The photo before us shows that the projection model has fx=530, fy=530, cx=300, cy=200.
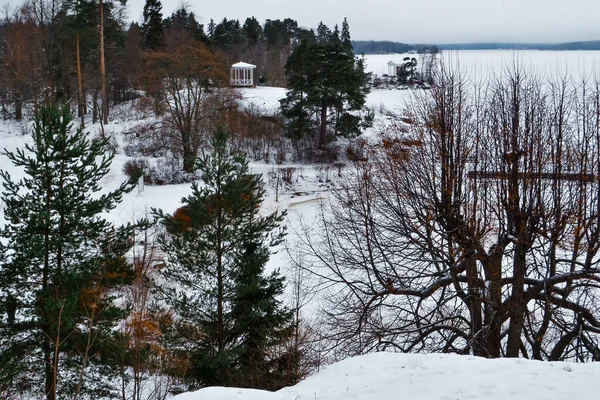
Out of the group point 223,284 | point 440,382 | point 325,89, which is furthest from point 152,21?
point 440,382

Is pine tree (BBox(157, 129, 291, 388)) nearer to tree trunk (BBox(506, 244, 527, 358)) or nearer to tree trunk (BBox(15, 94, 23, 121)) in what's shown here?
tree trunk (BBox(506, 244, 527, 358))

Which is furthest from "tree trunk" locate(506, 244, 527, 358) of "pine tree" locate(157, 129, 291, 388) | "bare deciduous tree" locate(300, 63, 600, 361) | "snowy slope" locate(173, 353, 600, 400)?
"pine tree" locate(157, 129, 291, 388)

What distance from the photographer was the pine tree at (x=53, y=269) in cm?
1041

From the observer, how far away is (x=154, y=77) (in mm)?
29344

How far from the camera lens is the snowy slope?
5867mm

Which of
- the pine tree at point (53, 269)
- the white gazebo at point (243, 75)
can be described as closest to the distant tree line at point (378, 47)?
the white gazebo at point (243, 75)

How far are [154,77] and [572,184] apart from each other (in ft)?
79.7

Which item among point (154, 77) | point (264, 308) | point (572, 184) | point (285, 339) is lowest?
point (285, 339)

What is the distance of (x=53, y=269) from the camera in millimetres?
10906

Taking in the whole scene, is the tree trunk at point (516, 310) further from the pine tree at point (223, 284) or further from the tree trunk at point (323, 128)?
the tree trunk at point (323, 128)

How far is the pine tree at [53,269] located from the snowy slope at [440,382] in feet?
16.8

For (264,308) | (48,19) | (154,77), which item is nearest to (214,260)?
(264,308)

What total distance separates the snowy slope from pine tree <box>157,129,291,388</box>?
16.7ft

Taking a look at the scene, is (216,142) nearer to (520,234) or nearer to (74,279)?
(74,279)
